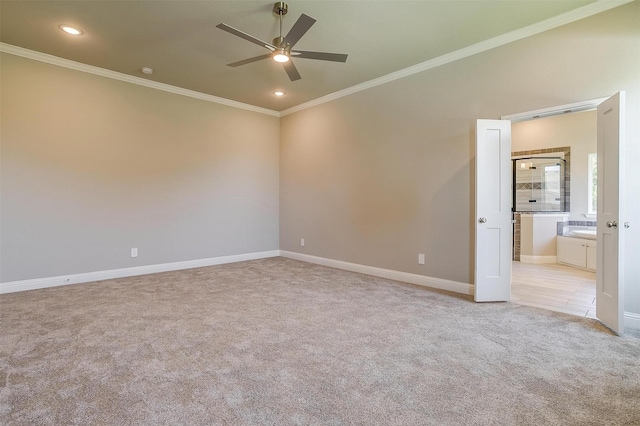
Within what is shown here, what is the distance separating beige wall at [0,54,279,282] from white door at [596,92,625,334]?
501cm

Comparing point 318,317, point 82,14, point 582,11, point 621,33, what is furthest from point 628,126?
point 82,14

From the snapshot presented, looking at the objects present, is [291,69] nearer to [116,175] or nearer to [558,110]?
[558,110]

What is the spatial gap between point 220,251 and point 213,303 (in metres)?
2.33

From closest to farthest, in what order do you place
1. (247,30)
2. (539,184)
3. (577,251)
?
1. (247,30)
2. (577,251)
3. (539,184)

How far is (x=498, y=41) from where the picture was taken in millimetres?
3449

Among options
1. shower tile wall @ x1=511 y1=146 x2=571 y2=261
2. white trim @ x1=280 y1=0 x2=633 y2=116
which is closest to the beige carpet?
white trim @ x1=280 y1=0 x2=633 y2=116

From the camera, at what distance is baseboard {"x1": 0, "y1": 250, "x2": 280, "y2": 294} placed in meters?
3.82

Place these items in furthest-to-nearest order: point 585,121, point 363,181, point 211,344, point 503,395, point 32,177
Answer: point 585,121 → point 363,181 → point 32,177 → point 211,344 → point 503,395

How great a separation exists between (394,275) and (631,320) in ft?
7.96

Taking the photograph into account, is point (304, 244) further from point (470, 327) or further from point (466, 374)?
point (466, 374)

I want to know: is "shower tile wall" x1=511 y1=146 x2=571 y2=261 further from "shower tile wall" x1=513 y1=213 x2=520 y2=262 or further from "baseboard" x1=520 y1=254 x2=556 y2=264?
"baseboard" x1=520 y1=254 x2=556 y2=264

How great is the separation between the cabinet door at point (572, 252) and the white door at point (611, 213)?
3.02 m

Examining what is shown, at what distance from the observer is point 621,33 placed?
281 centimetres

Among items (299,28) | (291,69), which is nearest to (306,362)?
(299,28)
